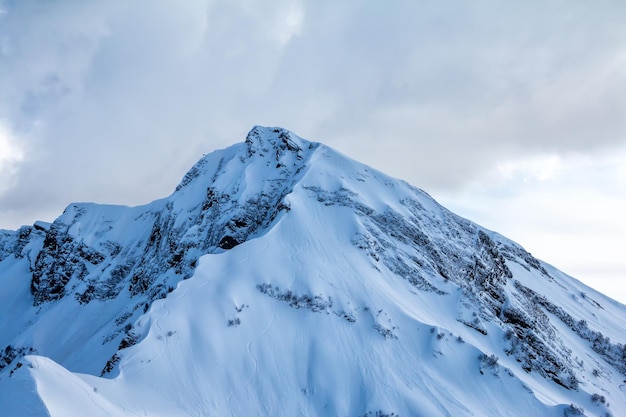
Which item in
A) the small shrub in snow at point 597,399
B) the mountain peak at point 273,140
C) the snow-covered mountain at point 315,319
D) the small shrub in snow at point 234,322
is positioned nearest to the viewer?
the snow-covered mountain at point 315,319

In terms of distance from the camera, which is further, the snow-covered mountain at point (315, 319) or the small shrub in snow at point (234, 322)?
the small shrub in snow at point (234, 322)

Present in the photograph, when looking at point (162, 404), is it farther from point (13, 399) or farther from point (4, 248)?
point (4, 248)

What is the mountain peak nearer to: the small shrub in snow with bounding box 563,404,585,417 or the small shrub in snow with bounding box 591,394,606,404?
the small shrub in snow with bounding box 591,394,606,404

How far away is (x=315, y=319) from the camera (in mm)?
35812

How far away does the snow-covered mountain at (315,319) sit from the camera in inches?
1172

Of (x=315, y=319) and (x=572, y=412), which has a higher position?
(x=315, y=319)

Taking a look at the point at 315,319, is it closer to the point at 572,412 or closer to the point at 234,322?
the point at 234,322

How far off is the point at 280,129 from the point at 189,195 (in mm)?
14994

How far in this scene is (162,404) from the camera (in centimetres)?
2694

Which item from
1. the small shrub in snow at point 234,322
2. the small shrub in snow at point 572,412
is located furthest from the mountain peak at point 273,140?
the small shrub in snow at point 572,412

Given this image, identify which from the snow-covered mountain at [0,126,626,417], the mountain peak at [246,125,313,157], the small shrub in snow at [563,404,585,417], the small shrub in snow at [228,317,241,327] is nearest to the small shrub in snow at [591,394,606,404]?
the snow-covered mountain at [0,126,626,417]

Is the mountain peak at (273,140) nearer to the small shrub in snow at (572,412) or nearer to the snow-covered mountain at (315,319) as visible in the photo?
the snow-covered mountain at (315,319)

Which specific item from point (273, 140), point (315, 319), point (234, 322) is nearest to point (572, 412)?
point (315, 319)

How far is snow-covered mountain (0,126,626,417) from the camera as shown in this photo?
29781 mm
